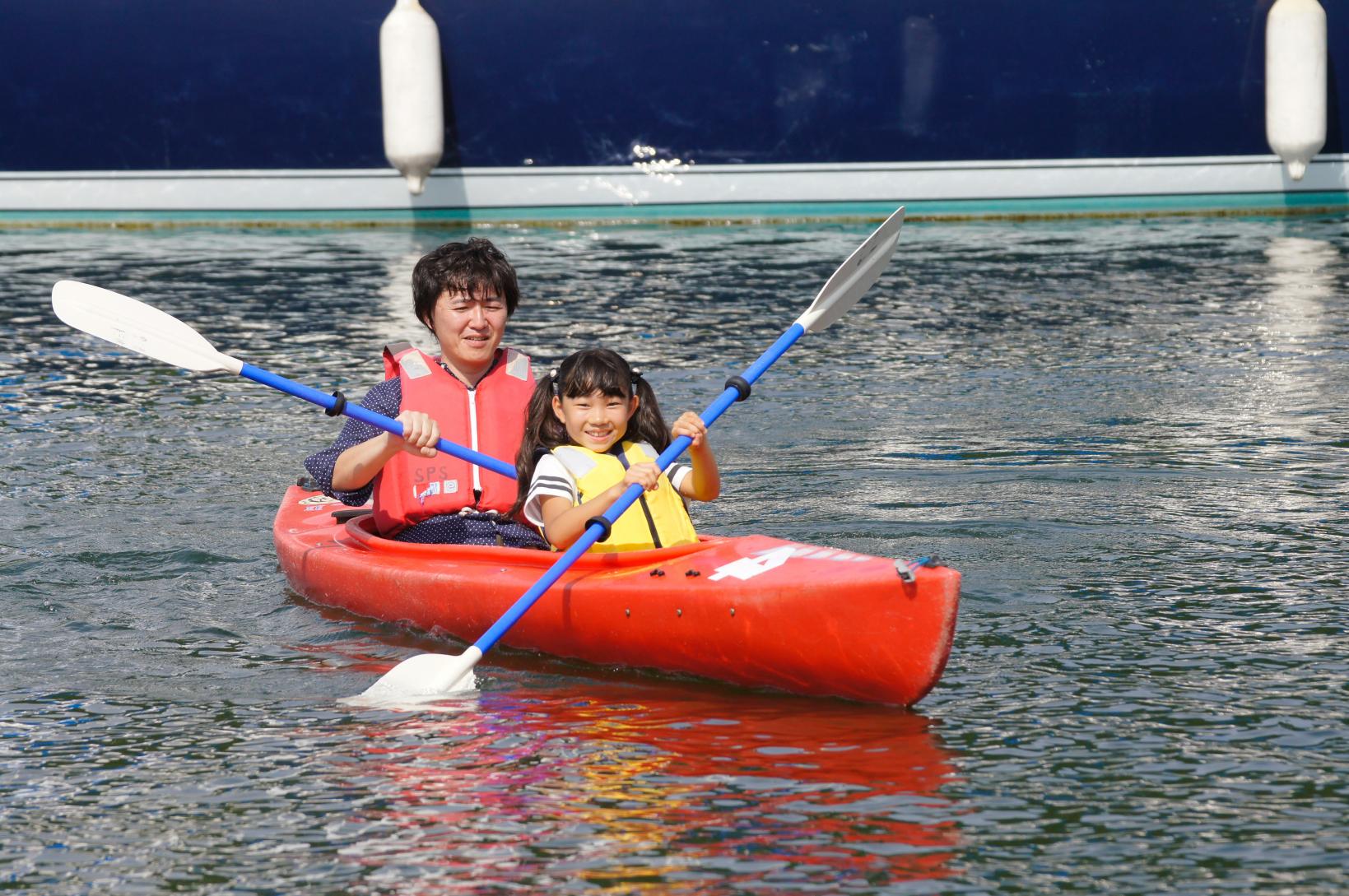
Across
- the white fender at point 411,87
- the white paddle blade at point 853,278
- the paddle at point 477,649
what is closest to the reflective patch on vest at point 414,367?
the paddle at point 477,649

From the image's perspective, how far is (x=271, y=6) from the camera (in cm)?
1477

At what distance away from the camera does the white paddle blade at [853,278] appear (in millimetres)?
5336

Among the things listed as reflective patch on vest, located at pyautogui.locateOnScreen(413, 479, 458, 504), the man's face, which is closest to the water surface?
reflective patch on vest, located at pyautogui.locateOnScreen(413, 479, 458, 504)

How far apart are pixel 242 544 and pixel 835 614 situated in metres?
2.38

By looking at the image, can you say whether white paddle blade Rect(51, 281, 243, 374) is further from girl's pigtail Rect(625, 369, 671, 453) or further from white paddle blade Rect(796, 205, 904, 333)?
white paddle blade Rect(796, 205, 904, 333)

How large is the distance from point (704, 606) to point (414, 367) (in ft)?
4.17

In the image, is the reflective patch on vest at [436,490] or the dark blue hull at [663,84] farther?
the dark blue hull at [663,84]

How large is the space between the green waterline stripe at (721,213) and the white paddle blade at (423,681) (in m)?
10.9

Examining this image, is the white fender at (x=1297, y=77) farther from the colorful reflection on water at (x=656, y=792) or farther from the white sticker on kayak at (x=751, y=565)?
the colorful reflection on water at (x=656, y=792)

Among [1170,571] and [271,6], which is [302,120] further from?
[1170,571]

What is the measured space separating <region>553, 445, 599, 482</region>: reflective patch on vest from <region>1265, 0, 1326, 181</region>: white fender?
1088cm

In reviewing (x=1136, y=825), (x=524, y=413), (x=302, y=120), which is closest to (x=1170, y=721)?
(x=1136, y=825)

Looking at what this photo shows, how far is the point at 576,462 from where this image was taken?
14.3ft

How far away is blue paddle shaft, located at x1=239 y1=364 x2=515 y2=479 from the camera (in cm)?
445
